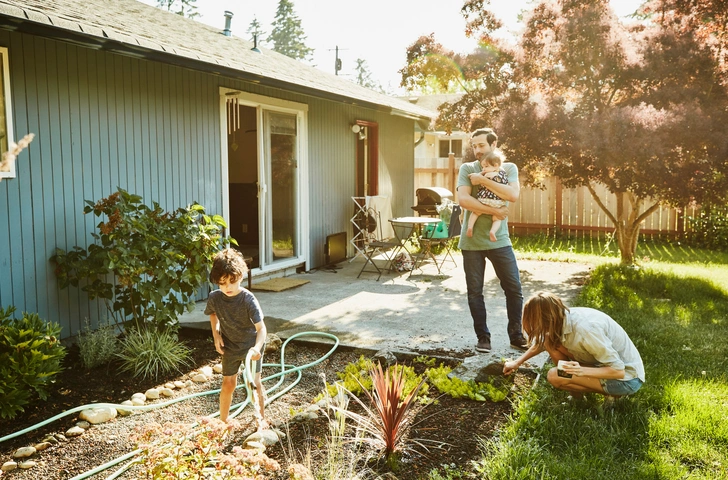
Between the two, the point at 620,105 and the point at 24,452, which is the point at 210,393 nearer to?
the point at 24,452

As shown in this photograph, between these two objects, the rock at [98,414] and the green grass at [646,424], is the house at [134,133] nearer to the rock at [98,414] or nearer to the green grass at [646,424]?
the rock at [98,414]

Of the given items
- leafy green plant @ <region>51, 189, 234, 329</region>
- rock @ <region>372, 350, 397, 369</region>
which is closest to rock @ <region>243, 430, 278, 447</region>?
rock @ <region>372, 350, 397, 369</region>

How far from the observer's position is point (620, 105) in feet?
26.3

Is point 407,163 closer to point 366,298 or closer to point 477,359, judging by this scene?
point 366,298

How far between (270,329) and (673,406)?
329 centimetres

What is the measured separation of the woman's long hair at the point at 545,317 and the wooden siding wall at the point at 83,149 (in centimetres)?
370

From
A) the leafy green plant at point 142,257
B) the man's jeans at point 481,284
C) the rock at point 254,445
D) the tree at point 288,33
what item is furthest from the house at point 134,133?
the tree at point 288,33

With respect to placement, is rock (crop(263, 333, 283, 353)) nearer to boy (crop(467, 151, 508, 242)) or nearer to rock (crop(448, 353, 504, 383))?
rock (crop(448, 353, 504, 383))

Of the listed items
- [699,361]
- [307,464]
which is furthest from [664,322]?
[307,464]

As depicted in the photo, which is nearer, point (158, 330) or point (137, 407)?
point (137, 407)

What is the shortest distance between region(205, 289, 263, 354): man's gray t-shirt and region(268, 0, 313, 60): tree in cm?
4773

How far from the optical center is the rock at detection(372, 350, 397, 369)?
4.38m

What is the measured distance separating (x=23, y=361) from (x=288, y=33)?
48.6 meters

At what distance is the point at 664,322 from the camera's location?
5.60 metres
